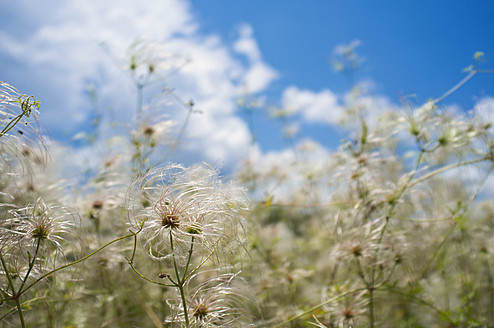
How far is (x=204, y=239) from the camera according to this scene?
1556 mm

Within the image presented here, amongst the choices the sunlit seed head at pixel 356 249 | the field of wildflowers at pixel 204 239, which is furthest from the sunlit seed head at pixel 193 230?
the sunlit seed head at pixel 356 249

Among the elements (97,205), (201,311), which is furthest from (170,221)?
(97,205)

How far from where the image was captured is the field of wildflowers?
1608mm

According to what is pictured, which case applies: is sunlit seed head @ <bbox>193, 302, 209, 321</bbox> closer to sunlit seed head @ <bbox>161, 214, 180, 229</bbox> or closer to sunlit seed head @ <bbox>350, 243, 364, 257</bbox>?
sunlit seed head @ <bbox>161, 214, 180, 229</bbox>

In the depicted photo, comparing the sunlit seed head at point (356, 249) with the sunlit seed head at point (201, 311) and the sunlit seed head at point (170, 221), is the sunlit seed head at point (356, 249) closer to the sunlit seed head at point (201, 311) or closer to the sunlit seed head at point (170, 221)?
the sunlit seed head at point (201, 311)

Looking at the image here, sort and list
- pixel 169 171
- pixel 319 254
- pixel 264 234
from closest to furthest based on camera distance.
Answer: pixel 169 171 < pixel 264 234 < pixel 319 254

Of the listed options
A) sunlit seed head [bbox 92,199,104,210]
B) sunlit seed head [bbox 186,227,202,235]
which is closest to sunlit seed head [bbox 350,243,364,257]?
sunlit seed head [bbox 186,227,202,235]

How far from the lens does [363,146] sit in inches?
122

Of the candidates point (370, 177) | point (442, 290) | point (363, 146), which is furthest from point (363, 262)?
point (442, 290)

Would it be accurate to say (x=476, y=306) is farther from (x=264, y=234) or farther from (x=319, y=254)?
(x=264, y=234)

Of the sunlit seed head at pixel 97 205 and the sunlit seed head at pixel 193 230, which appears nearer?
the sunlit seed head at pixel 193 230

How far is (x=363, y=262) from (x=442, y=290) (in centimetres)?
212

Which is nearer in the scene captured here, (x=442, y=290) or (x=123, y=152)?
(x=123, y=152)

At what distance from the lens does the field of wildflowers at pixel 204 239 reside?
161 centimetres
